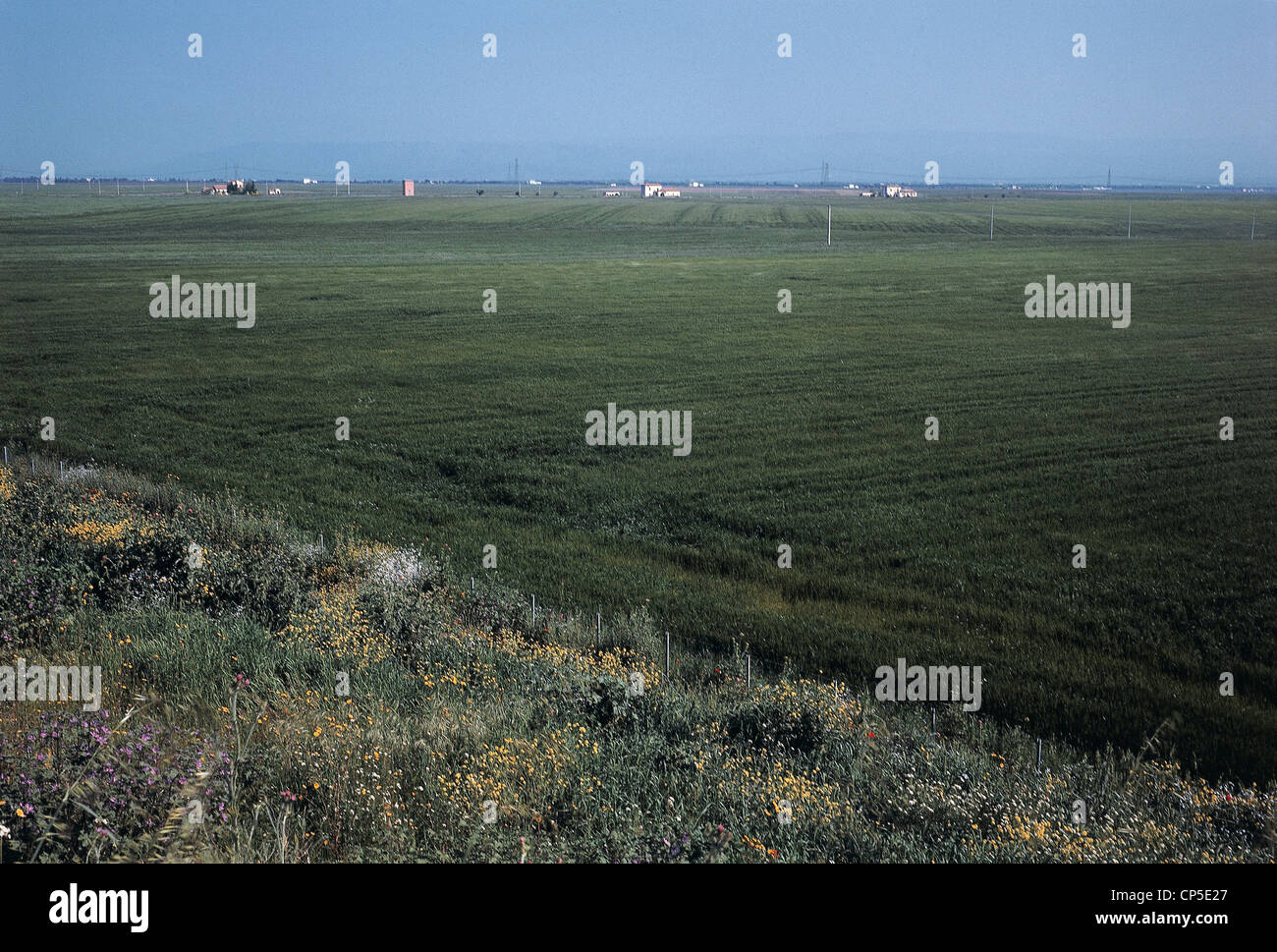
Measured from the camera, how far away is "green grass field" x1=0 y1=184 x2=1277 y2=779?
44.5ft

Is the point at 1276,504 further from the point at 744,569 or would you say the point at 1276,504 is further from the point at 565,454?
the point at 565,454

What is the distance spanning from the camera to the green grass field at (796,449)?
13.6 m

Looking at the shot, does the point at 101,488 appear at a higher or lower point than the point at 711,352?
lower

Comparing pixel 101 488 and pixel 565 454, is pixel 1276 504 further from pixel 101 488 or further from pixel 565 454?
pixel 101 488

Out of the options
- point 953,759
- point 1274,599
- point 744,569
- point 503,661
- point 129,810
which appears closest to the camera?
point 129,810

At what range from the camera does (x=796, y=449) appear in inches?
932

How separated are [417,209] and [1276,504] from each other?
482 ft

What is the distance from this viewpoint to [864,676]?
12422mm

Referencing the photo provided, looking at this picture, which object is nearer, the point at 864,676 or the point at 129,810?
the point at 129,810

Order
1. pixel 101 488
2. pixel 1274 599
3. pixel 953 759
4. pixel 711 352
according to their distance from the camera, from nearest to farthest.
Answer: pixel 953 759 → pixel 1274 599 → pixel 101 488 → pixel 711 352

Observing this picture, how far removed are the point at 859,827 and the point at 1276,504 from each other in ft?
48.8
